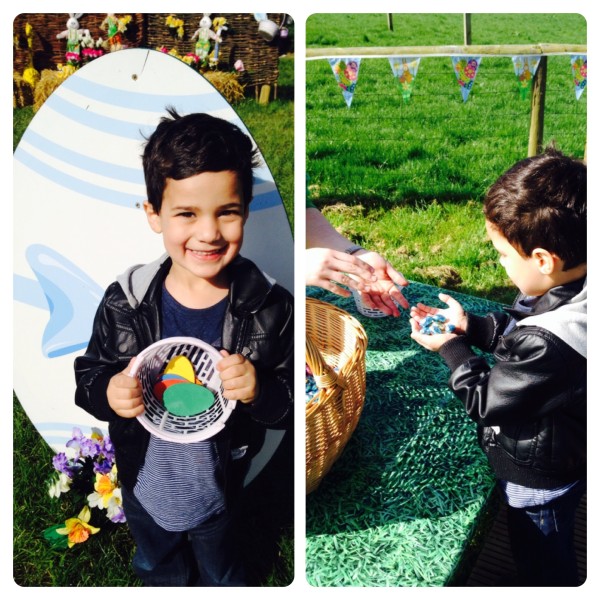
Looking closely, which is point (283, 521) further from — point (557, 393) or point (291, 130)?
point (291, 130)

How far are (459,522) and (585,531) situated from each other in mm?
414

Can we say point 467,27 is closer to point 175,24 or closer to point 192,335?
point 175,24

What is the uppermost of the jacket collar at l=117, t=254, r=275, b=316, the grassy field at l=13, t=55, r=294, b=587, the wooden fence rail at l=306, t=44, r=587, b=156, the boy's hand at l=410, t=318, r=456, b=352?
the wooden fence rail at l=306, t=44, r=587, b=156

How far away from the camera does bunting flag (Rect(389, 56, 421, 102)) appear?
188 cm

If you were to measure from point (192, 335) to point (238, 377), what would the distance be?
0.16 m

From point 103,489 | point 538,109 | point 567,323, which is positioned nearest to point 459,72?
point 538,109

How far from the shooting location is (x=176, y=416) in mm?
1714

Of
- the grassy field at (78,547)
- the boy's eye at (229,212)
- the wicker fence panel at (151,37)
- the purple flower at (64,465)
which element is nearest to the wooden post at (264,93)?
the wicker fence panel at (151,37)

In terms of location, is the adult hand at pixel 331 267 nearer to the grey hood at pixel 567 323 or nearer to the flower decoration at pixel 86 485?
the grey hood at pixel 567 323

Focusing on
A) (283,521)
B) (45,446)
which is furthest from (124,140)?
(283,521)

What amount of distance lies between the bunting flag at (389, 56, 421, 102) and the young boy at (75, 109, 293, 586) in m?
0.49

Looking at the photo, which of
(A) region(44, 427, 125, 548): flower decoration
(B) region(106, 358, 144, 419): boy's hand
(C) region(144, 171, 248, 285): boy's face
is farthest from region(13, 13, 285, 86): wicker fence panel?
→ (A) region(44, 427, 125, 548): flower decoration

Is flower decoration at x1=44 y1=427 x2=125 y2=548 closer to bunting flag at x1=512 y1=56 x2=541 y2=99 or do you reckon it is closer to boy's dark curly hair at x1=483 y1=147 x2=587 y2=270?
boy's dark curly hair at x1=483 y1=147 x2=587 y2=270

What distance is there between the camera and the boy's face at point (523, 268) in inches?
65.4
